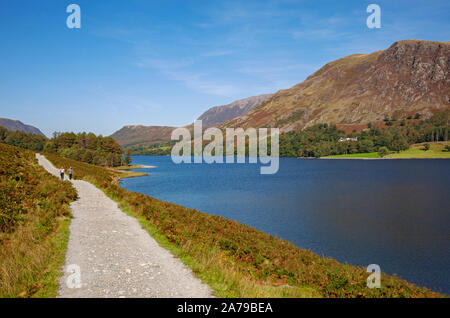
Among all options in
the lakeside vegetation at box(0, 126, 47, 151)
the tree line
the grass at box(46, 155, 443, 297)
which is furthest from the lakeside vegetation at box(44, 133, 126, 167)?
the grass at box(46, 155, 443, 297)

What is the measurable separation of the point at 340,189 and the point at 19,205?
74.2 m

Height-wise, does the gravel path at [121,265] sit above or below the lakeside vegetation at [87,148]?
below

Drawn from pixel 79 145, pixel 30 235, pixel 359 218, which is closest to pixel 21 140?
pixel 79 145

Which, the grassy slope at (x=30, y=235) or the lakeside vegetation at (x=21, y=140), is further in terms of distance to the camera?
the lakeside vegetation at (x=21, y=140)

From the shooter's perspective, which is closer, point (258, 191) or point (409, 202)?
point (409, 202)

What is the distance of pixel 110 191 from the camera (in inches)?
1273

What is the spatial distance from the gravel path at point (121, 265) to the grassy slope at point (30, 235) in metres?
0.57

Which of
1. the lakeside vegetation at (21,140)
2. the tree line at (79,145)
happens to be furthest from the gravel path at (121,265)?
the lakeside vegetation at (21,140)

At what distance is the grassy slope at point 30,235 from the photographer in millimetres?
9922

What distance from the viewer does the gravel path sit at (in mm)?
9758

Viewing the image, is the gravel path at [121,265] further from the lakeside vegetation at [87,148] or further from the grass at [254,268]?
the lakeside vegetation at [87,148]

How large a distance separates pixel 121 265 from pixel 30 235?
19.4 ft
